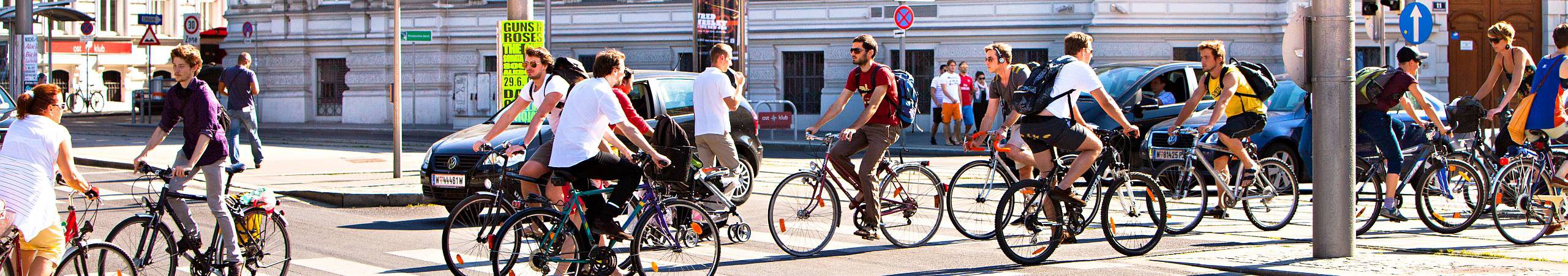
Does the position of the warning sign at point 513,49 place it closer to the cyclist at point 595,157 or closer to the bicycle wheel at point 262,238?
the bicycle wheel at point 262,238

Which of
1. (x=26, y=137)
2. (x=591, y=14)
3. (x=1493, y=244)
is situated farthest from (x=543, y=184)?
(x=591, y=14)

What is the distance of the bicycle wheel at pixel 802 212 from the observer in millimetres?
8820

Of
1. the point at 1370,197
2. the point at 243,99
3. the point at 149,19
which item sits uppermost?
the point at 149,19

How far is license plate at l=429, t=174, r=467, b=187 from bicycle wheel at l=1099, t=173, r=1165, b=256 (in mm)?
4631

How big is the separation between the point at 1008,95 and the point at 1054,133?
0.88 metres

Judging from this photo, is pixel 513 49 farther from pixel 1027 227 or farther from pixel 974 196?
pixel 1027 227

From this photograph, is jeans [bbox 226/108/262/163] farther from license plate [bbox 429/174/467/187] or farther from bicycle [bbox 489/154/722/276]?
bicycle [bbox 489/154/722/276]

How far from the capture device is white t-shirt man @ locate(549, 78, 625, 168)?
7348mm

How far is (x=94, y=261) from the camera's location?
6.63 meters

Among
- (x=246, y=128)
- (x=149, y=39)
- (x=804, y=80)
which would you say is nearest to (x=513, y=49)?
Result: (x=246, y=128)

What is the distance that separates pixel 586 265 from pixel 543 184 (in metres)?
0.51

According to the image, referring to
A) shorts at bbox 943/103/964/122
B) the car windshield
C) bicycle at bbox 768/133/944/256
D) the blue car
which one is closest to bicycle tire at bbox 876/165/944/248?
bicycle at bbox 768/133/944/256

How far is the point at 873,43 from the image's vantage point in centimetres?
924

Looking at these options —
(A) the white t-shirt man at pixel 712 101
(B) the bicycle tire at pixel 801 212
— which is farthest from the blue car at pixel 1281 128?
(B) the bicycle tire at pixel 801 212
